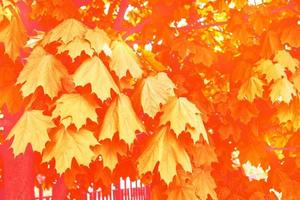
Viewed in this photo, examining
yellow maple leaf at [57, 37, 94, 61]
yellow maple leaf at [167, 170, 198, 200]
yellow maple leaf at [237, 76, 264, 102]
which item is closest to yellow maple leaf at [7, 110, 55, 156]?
yellow maple leaf at [57, 37, 94, 61]

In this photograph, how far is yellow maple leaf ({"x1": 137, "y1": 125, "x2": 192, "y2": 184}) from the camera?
367cm

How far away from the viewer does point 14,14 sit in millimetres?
4074

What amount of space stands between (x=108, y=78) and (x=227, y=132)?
7.35ft

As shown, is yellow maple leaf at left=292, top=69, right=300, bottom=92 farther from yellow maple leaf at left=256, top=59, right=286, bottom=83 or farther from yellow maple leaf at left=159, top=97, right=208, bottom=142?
yellow maple leaf at left=159, top=97, right=208, bottom=142

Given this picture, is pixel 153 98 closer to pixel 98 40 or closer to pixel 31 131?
pixel 98 40

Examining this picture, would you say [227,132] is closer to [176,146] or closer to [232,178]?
[232,178]

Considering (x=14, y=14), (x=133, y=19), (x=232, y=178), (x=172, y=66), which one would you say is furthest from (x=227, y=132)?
(x=133, y=19)

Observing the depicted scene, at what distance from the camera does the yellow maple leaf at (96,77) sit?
3.66m

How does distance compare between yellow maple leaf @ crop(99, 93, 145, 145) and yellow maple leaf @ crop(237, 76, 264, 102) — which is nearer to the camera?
yellow maple leaf @ crop(99, 93, 145, 145)

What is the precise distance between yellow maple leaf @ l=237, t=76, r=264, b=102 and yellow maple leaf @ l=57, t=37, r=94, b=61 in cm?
194

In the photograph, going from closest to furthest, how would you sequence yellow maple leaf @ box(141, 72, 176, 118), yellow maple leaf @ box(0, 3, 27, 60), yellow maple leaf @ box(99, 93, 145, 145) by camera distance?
yellow maple leaf @ box(99, 93, 145, 145) → yellow maple leaf @ box(141, 72, 176, 118) → yellow maple leaf @ box(0, 3, 27, 60)

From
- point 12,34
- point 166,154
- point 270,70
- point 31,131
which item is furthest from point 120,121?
point 270,70

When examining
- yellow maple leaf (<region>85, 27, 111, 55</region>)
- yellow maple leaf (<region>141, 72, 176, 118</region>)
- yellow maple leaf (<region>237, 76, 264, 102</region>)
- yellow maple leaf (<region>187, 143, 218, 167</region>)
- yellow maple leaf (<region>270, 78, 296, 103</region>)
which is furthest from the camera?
yellow maple leaf (<region>237, 76, 264, 102</region>)

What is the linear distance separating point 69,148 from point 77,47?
0.83m
